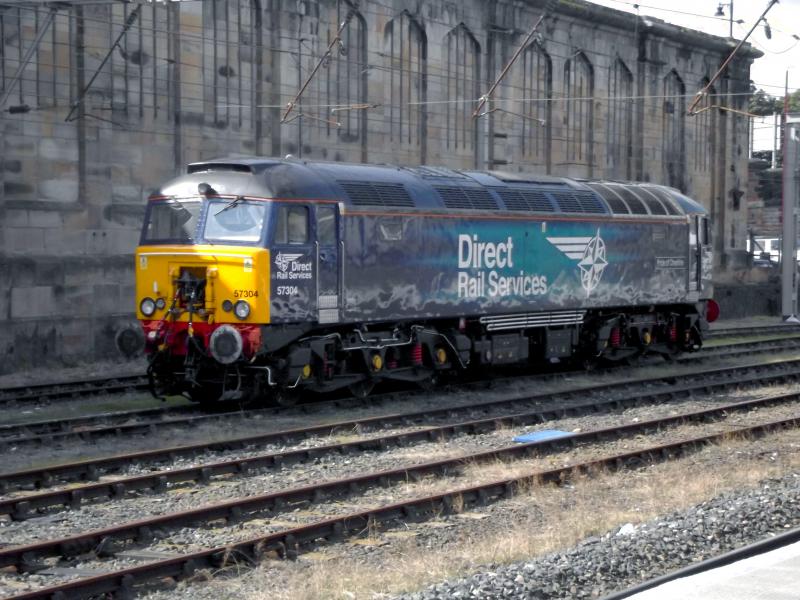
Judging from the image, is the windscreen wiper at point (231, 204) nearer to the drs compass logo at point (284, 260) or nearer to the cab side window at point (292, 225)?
the cab side window at point (292, 225)

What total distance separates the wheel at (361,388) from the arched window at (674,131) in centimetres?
3000

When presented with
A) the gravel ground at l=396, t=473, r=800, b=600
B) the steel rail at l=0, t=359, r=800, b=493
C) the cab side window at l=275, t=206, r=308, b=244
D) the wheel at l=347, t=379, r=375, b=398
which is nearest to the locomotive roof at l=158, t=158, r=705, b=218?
the cab side window at l=275, t=206, r=308, b=244

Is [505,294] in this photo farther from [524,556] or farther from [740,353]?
[524,556]

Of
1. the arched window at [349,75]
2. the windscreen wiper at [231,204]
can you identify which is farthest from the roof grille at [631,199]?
the arched window at [349,75]

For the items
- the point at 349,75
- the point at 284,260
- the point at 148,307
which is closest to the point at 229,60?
the point at 349,75

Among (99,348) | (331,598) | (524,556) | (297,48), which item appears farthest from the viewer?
(297,48)

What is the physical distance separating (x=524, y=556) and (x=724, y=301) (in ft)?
114

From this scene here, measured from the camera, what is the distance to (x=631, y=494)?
12.2 metres

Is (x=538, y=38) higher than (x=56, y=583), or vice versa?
(x=538, y=38)

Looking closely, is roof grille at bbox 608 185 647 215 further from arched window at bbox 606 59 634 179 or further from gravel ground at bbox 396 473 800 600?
arched window at bbox 606 59 634 179

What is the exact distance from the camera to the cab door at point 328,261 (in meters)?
17.2

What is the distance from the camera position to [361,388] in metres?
18.6

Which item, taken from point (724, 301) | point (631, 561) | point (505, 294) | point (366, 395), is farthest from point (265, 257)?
point (724, 301)

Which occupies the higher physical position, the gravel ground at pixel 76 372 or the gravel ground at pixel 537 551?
the gravel ground at pixel 76 372
